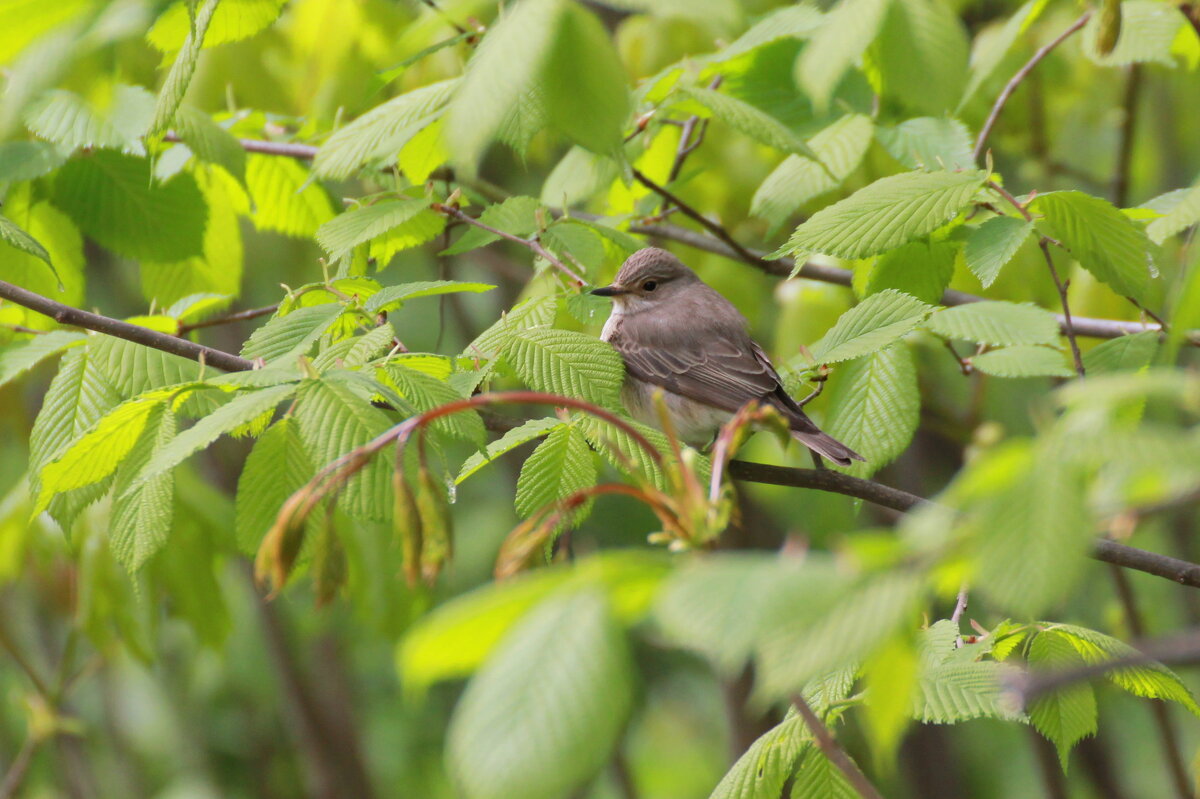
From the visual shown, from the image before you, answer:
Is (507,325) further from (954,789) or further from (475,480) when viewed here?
(475,480)

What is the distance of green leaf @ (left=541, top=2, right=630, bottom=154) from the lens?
1.63 meters

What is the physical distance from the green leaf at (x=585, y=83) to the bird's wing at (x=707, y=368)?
231 cm

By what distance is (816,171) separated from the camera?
306 centimetres

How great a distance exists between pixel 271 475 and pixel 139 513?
0.37 m

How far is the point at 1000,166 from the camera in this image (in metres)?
7.03

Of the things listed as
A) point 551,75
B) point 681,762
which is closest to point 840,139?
point 551,75

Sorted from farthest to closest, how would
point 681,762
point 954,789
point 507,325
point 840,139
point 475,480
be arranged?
point 681,762 < point 475,480 < point 954,789 < point 840,139 < point 507,325

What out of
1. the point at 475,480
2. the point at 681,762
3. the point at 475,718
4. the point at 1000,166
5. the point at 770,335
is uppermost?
the point at 475,718

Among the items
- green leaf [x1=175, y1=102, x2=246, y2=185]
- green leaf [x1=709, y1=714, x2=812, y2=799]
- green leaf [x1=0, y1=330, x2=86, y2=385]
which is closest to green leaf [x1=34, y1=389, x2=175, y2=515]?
green leaf [x1=0, y1=330, x2=86, y2=385]

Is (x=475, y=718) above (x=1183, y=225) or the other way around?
above

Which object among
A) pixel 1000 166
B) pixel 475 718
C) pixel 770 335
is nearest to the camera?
pixel 475 718

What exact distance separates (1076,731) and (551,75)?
1699 millimetres

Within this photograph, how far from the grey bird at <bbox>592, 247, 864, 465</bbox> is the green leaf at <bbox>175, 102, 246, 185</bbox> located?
135cm

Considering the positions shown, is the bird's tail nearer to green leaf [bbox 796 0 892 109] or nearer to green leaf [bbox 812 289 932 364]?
green leaf [bbox 812 289 932 364]
